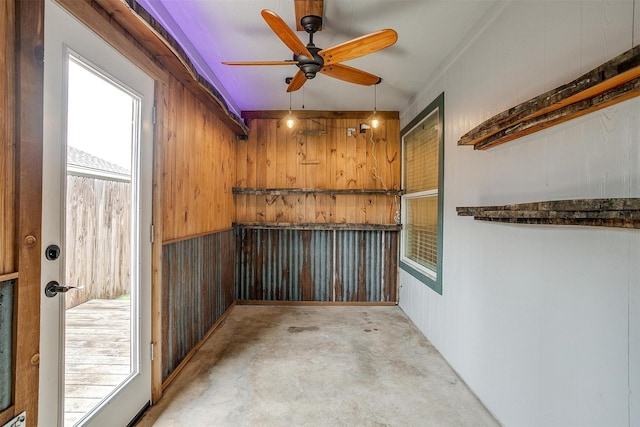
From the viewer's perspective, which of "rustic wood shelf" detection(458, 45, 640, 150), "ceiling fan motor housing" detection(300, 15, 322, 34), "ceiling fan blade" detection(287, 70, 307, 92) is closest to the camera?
"rustic wood shelf" detection(458, 45, 640, 150)

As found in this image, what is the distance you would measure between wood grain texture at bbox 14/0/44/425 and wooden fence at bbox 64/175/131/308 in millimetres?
514

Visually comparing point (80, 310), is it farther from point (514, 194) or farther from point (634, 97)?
point (634, 97)

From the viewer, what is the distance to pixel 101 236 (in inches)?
72.2

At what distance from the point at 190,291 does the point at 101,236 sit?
101 centimetres

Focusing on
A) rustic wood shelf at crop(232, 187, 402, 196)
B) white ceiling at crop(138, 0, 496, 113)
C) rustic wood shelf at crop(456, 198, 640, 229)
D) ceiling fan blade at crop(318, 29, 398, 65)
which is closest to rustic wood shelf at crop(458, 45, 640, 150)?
rustic wood shelf at crop(456, 198, 640, 229)

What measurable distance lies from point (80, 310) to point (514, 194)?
308 cm

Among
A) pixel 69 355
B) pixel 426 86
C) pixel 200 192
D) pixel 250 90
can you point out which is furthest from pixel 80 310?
pixel 426 86

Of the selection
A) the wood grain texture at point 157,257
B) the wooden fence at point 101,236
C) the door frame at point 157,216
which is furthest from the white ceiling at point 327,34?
the wooden fence at point 101,236

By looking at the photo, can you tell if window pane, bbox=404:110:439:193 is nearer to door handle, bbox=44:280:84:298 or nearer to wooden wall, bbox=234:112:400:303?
wooden wall, bbox=234:112:400:303

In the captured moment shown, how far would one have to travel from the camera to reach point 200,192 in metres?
2.86

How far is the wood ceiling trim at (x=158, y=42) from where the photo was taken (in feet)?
4.70

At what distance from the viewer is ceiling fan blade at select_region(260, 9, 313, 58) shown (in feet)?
5.19

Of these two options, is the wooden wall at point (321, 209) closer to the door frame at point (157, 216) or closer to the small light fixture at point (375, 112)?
the small light fixture at point (375, 112)

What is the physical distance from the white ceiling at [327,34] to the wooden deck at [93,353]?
2187mm
